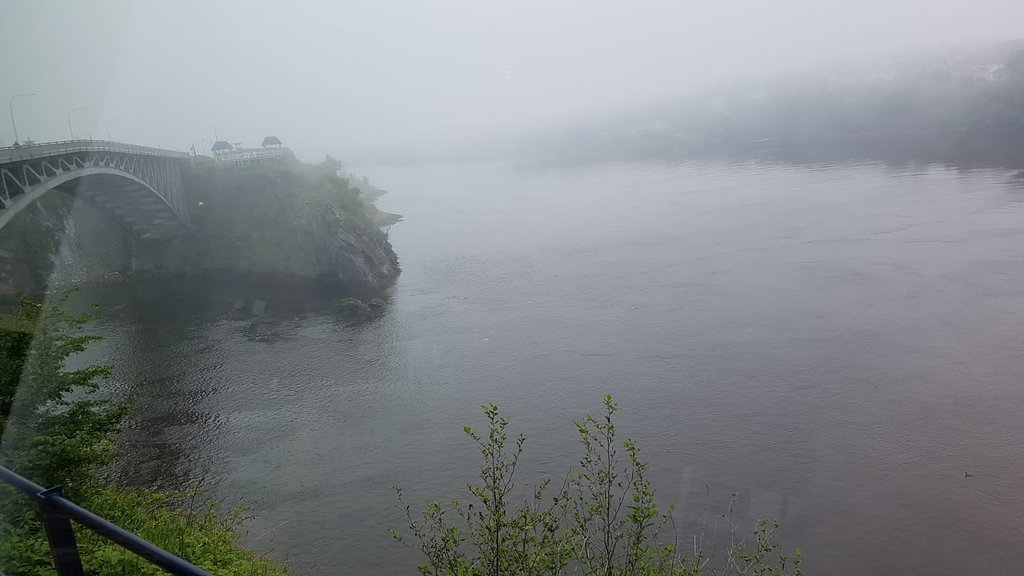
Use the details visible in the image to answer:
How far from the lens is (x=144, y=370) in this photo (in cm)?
2589

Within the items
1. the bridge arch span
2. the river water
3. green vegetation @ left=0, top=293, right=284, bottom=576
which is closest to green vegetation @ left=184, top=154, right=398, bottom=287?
the bridge arch span

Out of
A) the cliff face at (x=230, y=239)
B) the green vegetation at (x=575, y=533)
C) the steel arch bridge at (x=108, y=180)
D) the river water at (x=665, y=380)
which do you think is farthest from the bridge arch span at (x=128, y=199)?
the green vegetation at (x=575, y=533)

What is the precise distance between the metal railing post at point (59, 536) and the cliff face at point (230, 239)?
35910 millimetres

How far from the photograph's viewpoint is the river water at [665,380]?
15031mm

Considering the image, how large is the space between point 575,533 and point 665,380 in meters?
14.6

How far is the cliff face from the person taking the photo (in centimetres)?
3834

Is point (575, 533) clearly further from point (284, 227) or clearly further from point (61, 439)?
point (284, 227)

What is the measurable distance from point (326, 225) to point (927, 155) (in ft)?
218

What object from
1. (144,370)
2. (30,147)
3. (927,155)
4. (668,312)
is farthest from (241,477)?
(927,155)

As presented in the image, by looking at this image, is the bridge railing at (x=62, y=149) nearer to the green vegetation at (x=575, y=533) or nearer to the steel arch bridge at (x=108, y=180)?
the steel arch bridge at (x=108, y=180)

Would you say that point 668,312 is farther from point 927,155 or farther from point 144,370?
point 927,155

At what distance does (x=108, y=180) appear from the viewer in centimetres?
3581

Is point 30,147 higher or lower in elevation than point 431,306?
higher

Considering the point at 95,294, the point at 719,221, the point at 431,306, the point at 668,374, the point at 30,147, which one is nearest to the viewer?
the point at 668,374
